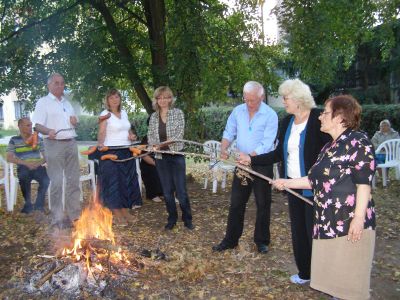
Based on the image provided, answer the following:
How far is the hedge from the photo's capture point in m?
7.87

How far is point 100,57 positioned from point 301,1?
350cm

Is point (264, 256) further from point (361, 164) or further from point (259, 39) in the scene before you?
point (259, 39)

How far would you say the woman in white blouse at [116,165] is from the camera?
5.65 meters

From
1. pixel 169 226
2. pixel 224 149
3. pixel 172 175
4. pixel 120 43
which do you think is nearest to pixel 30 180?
pixel 169 226

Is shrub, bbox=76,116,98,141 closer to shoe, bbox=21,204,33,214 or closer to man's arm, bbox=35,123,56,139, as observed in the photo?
shoe, bbox=21,204,33,214

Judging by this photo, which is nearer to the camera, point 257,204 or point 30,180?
point 257,204

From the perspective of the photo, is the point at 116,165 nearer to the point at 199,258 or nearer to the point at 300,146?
the point at 199,258

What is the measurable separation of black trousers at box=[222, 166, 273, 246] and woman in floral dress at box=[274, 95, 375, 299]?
1.46 meters

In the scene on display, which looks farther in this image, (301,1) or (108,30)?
(108,30)

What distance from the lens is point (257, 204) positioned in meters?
4.57

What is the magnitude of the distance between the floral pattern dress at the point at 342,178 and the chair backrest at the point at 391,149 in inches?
245

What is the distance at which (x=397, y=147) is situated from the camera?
856 cm

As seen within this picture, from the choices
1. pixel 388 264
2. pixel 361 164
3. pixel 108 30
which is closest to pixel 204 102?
pixel 108 30

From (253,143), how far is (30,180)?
13.2ft
